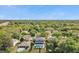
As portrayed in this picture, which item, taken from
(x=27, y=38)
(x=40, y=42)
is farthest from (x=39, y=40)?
(x=27, y=38)

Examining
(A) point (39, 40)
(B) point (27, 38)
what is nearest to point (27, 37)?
(B) point (27, 38)

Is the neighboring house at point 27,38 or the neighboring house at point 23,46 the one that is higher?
the neighboring house at point 27,38

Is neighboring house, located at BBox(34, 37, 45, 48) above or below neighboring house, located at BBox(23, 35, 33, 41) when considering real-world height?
below

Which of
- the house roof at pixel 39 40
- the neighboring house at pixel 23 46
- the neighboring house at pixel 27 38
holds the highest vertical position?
the neighboring house at pixel 27 38

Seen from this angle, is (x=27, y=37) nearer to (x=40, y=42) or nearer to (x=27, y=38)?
(x=27, y=38)

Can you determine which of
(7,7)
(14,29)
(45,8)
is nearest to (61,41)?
(45,8)

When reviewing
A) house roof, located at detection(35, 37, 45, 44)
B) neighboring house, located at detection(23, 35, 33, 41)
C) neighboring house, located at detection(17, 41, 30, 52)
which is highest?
neighboring house, located at detection(23, 35, 33, 41)

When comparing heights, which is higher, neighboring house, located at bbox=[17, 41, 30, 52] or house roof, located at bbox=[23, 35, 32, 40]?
house roof, located at bbox=[23, 35, 32, 40]

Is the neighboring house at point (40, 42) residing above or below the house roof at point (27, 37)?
below

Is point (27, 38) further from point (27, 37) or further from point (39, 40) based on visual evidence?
point (39, 40)

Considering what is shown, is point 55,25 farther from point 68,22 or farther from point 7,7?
point 7,7

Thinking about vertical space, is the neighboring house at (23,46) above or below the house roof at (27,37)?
below

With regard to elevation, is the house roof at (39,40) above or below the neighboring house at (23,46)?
above
